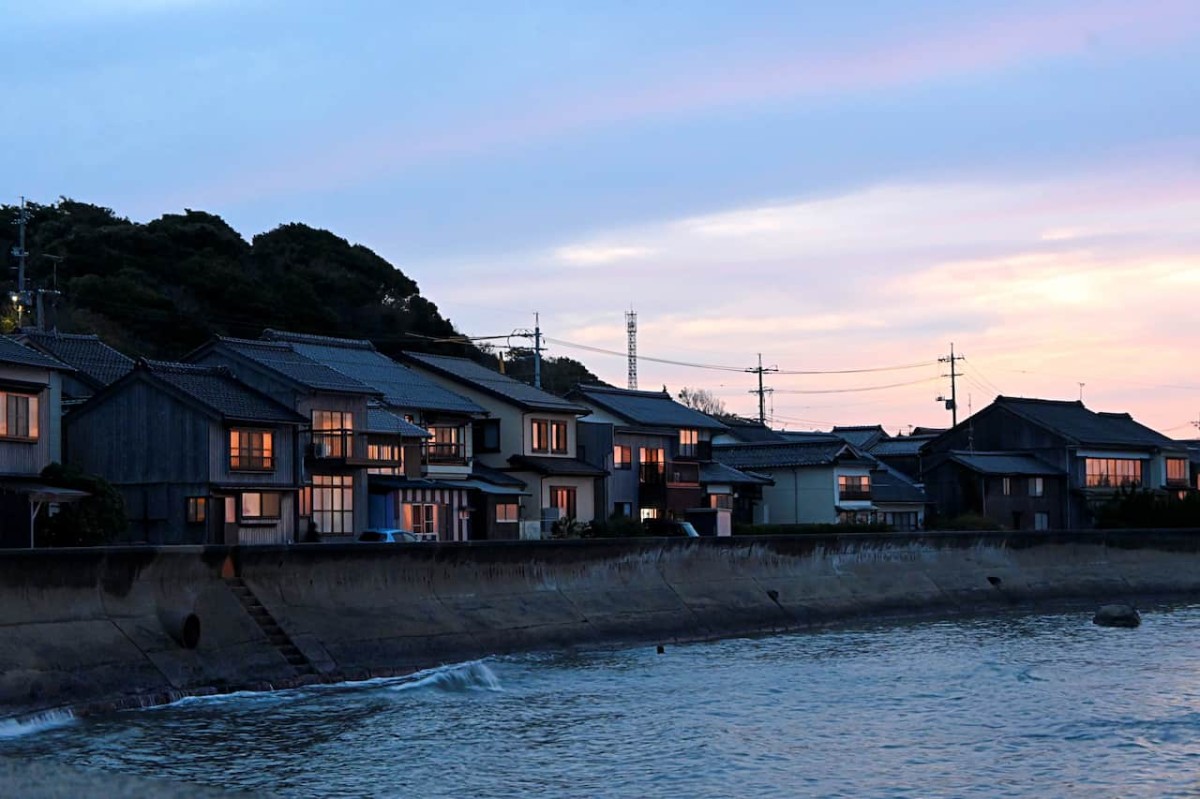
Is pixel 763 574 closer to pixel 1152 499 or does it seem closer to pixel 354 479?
pixel 354 479

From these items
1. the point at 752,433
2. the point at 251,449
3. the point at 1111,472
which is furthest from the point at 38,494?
the point at 1111,472

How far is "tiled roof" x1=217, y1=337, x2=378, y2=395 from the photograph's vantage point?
155 ft

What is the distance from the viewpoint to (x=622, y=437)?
2549 inches

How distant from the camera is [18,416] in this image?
3731cm

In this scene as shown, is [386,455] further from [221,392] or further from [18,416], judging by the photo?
[18,416]

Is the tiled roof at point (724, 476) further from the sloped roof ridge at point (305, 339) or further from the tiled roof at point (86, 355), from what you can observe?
the tiled roof at point (86, 355)

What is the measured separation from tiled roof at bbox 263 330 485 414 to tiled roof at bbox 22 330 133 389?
6.32 m

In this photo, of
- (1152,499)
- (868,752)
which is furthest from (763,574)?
(1152,499)

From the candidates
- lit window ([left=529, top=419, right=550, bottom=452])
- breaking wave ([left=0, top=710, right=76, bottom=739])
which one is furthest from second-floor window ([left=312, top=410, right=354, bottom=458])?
breaking wave ([left=0, top=710, right=76, bottom=739])

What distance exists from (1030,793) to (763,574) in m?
22.9

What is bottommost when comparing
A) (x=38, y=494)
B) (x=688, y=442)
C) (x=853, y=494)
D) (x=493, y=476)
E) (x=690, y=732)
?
(x=690, y=732)

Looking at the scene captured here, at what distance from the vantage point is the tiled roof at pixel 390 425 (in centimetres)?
5025

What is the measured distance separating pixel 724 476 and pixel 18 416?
131 feet

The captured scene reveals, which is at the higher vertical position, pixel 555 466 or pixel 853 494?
pixel 555 466
